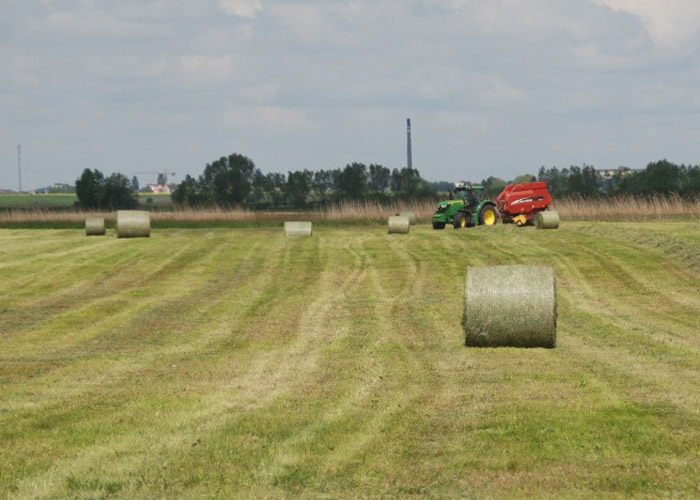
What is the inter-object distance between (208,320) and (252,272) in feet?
32.4

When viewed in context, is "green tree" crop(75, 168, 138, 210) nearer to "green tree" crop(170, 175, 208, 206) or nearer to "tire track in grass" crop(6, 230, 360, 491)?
"green tree" crop(170, 175, 208, 206)

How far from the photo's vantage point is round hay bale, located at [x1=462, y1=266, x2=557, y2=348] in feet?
55.7

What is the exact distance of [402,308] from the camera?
78.0 feet

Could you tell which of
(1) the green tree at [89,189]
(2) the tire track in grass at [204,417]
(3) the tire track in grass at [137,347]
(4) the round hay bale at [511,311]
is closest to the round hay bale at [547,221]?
(3) the tire track in grass at [137,347]

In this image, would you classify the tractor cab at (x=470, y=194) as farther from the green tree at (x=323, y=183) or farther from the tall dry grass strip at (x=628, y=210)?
the green tree at (x=323, y=183)

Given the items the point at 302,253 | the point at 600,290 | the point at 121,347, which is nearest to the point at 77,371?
the point at 121,347

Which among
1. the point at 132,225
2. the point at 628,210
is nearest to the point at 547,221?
the point at 628,210

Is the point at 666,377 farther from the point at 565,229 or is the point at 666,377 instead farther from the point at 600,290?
the point at 565,229

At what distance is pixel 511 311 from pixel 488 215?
99.2 feet

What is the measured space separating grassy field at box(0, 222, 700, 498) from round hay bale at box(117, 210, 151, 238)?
11.7m

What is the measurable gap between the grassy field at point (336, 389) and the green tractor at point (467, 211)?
15003 mm

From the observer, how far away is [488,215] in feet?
Answer: 154

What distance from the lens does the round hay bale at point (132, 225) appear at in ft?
142

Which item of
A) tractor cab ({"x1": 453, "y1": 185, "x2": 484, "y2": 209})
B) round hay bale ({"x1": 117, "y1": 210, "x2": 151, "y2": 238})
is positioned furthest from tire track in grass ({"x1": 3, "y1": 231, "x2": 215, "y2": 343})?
tractor cab ({"x1": 453, "y1": 185, "x2": 484, "y2": 209})
